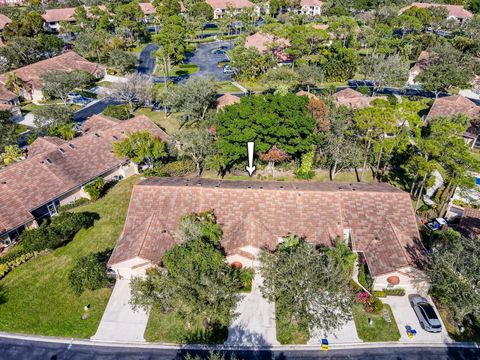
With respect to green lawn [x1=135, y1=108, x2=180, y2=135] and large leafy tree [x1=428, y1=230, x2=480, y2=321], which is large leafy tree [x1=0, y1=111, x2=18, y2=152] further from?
large leafy tree [x1=428, y1=230, x2=480, y2=321]

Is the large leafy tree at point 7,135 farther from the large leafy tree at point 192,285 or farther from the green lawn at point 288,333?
the green lawn at point 288,333

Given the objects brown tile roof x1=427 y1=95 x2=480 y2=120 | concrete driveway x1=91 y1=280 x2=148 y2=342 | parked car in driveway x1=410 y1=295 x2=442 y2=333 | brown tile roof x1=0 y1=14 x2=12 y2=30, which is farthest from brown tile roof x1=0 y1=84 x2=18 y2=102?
brown tile roof x1=427 y1=95 x2=480 y2=120

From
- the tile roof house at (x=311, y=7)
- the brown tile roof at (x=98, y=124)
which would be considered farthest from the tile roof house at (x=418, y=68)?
the tile roof house at (x=311, y=7)

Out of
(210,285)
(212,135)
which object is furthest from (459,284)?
(212,135)

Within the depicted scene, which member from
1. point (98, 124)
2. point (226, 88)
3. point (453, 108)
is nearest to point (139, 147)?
point (98, 124)

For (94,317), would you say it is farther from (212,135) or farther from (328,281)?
(212,135)

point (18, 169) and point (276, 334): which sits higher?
point (18, 169)
